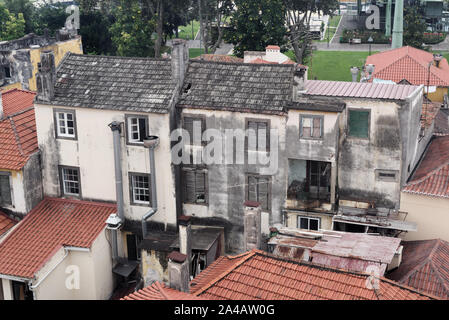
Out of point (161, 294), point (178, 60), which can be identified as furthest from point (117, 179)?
point (161, 294)

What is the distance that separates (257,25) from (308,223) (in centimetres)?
4197

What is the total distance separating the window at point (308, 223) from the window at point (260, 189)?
1.85 m

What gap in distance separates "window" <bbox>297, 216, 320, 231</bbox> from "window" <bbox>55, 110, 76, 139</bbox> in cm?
1324

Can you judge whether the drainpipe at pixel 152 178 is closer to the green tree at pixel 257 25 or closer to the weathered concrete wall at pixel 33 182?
the weathered concrete wall at pixel 33 182

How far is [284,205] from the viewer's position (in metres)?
33.5

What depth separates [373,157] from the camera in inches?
1303

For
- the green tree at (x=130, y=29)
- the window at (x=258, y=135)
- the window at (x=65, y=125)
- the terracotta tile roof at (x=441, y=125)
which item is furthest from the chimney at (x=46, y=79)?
the green tree at (x=130, y=29)

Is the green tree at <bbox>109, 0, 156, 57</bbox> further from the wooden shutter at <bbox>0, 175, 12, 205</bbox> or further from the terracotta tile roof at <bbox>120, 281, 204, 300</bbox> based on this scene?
the terracotta tile roof at <bbox>120, 281, 204, 300</bbox>

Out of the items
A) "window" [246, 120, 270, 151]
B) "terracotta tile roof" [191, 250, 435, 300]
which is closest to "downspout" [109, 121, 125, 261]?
"window" [246, 120, 270, 151]

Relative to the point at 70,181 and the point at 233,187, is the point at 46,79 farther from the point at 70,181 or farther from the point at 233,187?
the point at 233,187

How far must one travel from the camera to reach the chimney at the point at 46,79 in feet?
113

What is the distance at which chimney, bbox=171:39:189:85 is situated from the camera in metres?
33.8

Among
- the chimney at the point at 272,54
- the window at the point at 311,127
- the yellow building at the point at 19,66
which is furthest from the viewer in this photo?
the yellow building at the point at 19,66
